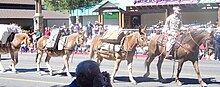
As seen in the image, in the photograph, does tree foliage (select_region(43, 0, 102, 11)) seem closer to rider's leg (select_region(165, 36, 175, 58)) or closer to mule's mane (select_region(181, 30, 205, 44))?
rider's leg (select_region(165, 36, 175, 58))

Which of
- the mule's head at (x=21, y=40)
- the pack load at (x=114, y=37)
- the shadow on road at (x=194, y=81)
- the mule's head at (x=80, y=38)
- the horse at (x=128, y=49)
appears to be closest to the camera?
the horse at (x=128, y=49)

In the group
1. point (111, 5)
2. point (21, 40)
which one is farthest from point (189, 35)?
point (111, 5)

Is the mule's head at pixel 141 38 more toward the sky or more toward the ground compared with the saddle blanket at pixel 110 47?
more toward the sky

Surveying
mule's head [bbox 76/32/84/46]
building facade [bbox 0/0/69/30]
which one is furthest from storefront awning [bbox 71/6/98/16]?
mule's head [bbox 76/32/84/46]

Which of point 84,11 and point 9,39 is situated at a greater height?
point 84,11

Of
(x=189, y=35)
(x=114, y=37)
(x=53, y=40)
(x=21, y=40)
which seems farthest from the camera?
(x=21, y=40)

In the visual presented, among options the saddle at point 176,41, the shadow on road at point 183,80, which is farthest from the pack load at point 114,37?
the shadow on road at point 183,80

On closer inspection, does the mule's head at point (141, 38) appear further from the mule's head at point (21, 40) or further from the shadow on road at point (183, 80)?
the mule's head at point (21, 40)

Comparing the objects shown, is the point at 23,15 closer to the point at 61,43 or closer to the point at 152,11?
the point at 152,11

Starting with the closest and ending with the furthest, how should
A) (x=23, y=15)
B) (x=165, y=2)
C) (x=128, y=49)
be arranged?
(x=128, y=49) → (x=165, y=2) → (x=23, y=15)

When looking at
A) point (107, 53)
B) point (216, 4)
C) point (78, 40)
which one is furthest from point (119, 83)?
point (216, 4)

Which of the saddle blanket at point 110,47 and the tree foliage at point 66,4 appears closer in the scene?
the saddle blanket at point 110,47

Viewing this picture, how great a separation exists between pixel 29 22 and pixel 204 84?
1903 inches

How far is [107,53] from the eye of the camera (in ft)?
42.7
